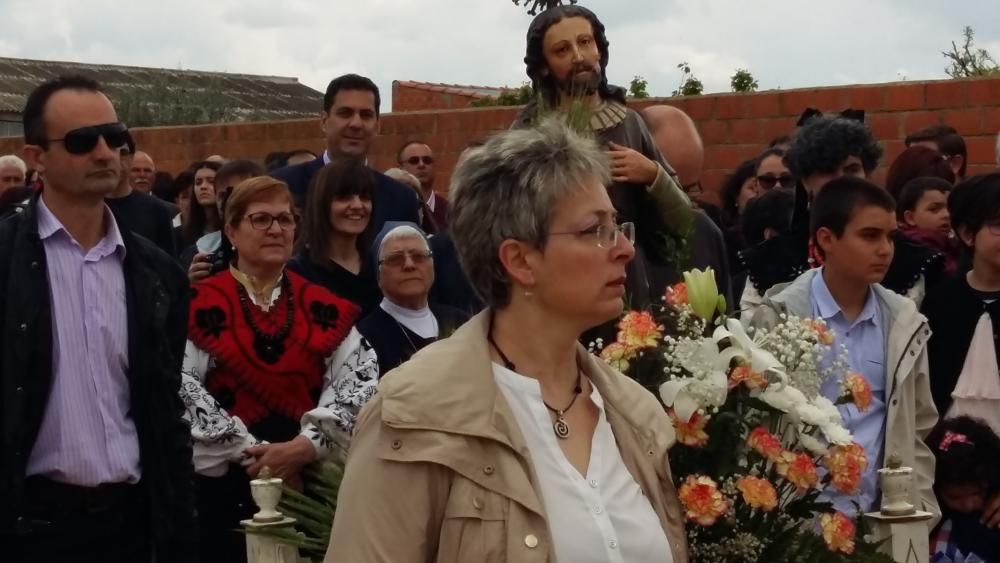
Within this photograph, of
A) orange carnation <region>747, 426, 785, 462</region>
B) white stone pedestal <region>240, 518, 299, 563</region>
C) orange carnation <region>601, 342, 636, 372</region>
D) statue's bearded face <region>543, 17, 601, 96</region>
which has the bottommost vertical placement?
white stone pedestal <region>240, 518, 299, 563</region>

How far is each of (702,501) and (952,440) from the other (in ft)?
8.19

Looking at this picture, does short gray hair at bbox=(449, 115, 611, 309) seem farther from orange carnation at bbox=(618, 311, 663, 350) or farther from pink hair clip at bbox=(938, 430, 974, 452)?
pink hair clip at bbox=(938, 430, 974, 452)

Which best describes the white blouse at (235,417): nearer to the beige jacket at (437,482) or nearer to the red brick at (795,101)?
the beige jacket at (437,482)

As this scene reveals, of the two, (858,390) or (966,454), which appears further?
(966,454)

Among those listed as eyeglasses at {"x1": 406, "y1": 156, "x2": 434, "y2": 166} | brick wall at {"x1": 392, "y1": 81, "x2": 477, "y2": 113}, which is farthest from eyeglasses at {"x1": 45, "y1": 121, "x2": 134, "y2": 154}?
brick wall at {"x1": 392, "y1": 81, "x2": 477, "y2": 113}

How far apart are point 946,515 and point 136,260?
2.90 metres

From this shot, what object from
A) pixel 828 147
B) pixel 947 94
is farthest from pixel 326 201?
pixel 947 94

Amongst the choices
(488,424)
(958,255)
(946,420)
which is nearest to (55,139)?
(488,424)

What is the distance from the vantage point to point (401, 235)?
6.41 m

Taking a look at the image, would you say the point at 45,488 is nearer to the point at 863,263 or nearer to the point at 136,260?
the point at 136,260

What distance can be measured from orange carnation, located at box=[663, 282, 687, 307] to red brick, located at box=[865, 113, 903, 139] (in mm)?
6242

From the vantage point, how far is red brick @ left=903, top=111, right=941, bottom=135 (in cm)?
968

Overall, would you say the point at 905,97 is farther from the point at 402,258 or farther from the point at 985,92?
the point at 402,258

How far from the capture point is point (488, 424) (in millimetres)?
3027
